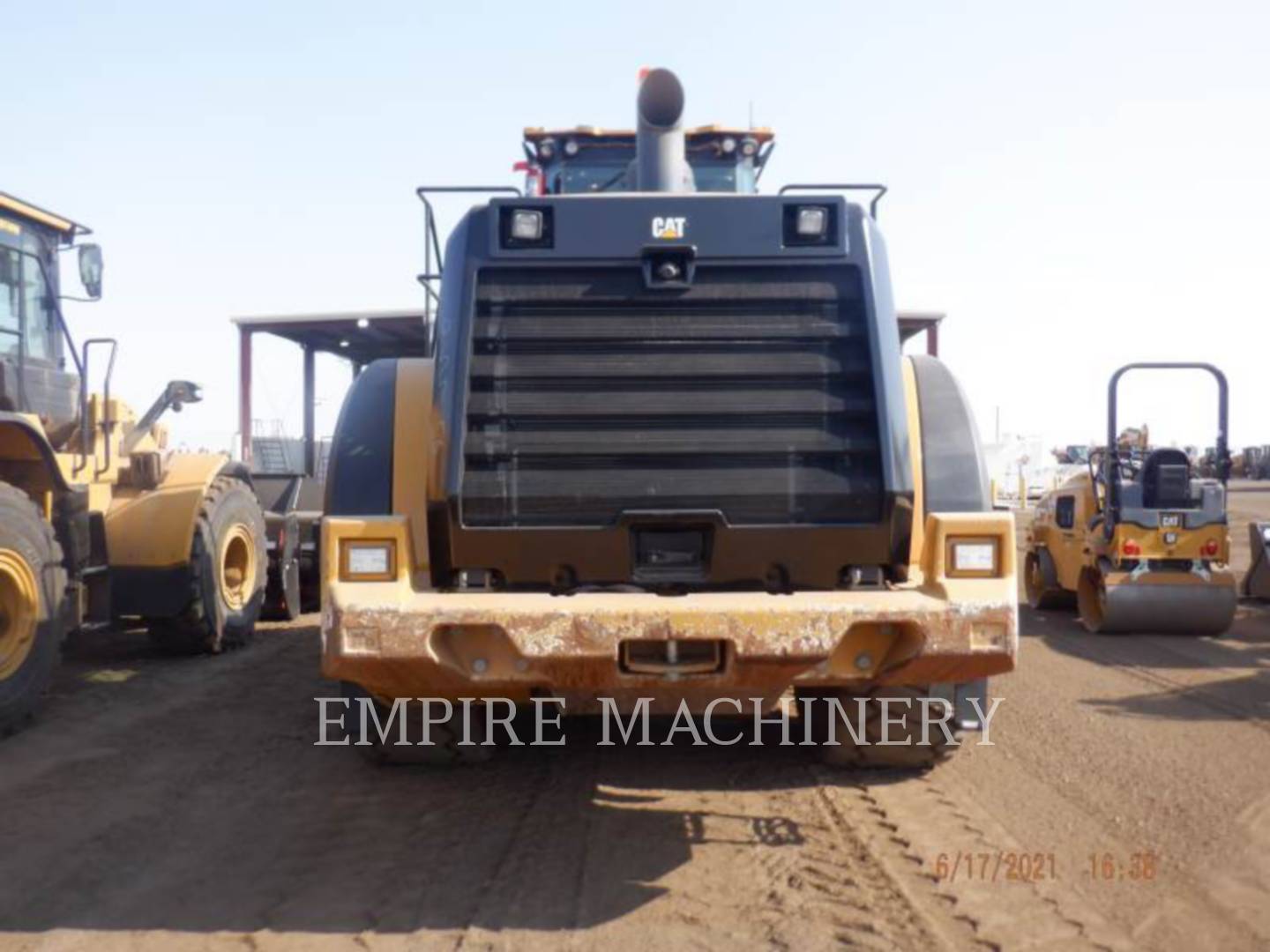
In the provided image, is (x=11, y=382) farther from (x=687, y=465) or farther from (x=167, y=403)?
(x=687, y=465)

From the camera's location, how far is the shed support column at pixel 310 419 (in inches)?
421

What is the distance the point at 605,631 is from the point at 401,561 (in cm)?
80

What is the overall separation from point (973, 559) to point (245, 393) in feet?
26.3

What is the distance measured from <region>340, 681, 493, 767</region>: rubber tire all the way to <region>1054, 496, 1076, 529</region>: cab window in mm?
7856

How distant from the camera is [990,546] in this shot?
13.4ft

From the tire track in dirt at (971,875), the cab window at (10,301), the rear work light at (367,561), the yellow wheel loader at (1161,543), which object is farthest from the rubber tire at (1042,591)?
the cab window at (10,301)

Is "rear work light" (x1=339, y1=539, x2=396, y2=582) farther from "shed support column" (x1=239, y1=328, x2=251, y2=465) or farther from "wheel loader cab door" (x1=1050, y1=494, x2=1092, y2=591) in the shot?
"wheel loader cab door" (x1=1050, y1=494, x2=1092, y2=591)

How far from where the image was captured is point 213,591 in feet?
27.7

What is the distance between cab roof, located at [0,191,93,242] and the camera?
7465mm

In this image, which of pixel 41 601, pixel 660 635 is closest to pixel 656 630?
pixel 660 635

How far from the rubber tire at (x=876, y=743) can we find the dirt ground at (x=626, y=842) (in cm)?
10

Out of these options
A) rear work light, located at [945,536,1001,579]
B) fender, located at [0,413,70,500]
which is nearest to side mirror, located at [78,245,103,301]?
fender, located at [0,413,70,500]

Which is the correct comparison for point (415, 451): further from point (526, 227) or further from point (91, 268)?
point (91, 268)
